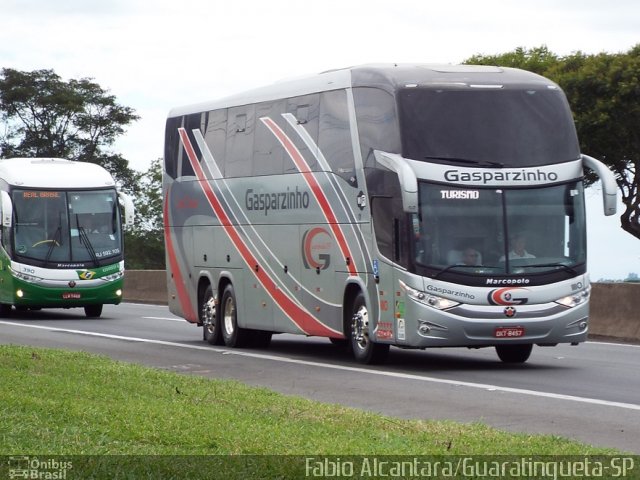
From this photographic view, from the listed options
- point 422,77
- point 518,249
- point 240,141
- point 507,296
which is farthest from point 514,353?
point 240,141

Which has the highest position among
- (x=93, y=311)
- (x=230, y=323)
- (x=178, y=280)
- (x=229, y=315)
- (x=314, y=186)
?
(x=314, y=186)

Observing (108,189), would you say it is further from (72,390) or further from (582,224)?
(72,390)

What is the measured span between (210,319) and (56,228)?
10089mm

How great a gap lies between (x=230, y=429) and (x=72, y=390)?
3.50 metres

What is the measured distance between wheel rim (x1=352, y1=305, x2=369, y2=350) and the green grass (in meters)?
4.26

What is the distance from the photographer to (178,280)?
2600 cm

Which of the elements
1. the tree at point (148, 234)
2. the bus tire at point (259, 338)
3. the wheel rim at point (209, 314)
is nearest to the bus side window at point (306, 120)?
the bus tire at point (259, 338)

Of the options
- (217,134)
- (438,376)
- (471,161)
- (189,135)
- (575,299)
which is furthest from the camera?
(189,135)

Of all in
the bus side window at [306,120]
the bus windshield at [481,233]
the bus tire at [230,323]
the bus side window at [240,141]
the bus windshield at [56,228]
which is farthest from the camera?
the bus windshield at [56,228]

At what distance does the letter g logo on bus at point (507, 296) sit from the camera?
17938 mm

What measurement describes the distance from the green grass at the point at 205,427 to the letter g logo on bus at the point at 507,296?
4.16 meters

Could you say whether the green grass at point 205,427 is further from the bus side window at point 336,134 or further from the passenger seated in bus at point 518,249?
the bus side window at point 336,134

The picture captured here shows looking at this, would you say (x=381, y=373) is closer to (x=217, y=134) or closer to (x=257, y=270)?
(x=257, y=270)

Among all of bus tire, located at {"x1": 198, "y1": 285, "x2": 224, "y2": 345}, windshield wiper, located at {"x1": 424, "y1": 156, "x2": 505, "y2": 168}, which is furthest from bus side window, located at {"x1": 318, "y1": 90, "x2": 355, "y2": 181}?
bus tire, located at {"x1": 198, "y1": 285, "x2": 224, "y2": 345}
